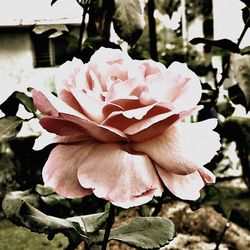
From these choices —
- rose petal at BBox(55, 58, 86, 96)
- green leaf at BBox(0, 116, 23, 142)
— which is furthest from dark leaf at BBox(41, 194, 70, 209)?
rose petal at BBox(55, 58, 86, 96)

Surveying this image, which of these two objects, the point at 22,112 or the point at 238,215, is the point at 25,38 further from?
the point at 238,215

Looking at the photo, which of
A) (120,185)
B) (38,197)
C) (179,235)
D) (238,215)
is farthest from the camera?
(238,215)

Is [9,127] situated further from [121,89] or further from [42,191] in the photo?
[121,89]

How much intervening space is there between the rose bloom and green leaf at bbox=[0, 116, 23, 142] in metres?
0.48

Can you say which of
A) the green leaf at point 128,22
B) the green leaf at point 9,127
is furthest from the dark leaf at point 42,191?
the green leaf at point 128,22

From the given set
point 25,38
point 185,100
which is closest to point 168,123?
point 185,100

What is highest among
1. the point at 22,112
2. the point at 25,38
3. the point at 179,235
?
the point at 25,38

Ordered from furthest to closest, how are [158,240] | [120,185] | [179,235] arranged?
1. [179,235]
2. [158,240]
3. [120,185]

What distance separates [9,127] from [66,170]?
1.73ft

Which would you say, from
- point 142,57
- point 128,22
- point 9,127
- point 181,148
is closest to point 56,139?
point 181,148

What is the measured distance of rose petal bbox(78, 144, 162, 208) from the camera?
1.50 ft

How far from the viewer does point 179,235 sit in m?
3.02

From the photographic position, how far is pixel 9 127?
985mm

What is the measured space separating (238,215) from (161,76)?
2.92m
